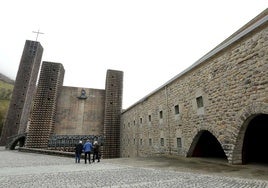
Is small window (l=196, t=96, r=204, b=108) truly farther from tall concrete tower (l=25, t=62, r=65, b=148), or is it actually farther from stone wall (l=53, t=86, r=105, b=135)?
tall concrete tower (l=25, t=62, r=65, b=148)

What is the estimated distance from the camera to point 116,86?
28531 millimetres

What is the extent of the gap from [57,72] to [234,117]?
2601 cm

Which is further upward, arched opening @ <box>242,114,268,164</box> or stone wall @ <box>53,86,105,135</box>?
stone wall @ <box>53,86,105,135</box>

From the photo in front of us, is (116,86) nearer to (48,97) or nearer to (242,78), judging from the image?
(48,97)

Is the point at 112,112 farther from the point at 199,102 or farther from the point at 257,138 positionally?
the point at 257,138

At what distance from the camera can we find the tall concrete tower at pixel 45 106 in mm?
23125

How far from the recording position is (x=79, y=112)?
27203mm

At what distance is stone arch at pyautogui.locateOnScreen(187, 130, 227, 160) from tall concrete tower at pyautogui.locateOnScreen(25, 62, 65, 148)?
21240 millimetres

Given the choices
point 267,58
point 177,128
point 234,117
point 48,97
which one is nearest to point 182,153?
point 177,128

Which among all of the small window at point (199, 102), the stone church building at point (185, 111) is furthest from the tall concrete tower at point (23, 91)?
the small window at point (199, 102)

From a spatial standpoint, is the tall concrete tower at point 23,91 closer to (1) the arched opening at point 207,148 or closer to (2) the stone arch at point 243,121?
(1) the arched opening at point 207,148

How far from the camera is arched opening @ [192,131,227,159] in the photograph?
31.4ft

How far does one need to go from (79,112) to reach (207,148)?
2169 centimetres

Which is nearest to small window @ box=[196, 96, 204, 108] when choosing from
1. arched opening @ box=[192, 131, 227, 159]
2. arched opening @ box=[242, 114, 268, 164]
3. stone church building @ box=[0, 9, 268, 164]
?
stone church building @ box=[0, 9, 268, 164]
